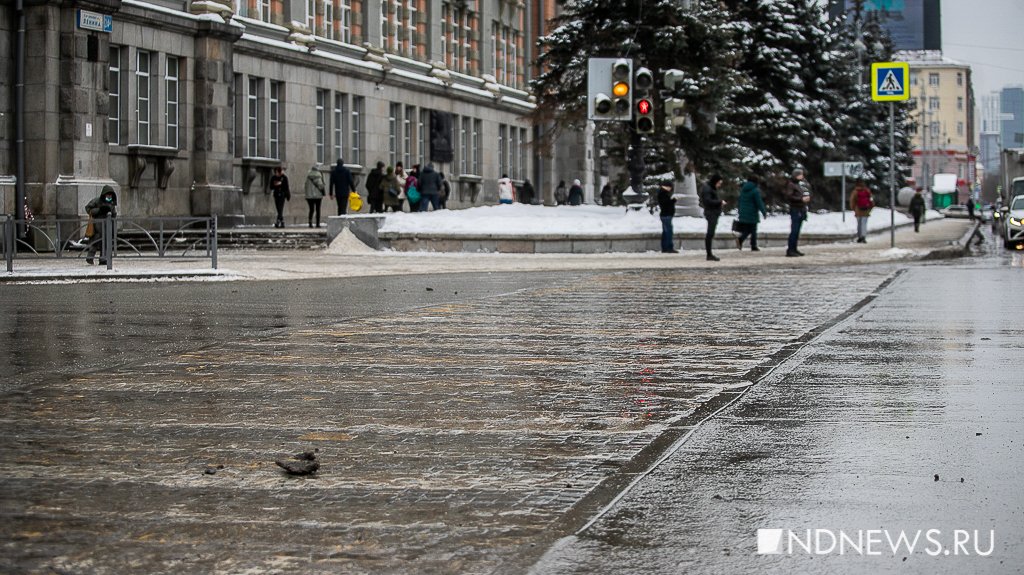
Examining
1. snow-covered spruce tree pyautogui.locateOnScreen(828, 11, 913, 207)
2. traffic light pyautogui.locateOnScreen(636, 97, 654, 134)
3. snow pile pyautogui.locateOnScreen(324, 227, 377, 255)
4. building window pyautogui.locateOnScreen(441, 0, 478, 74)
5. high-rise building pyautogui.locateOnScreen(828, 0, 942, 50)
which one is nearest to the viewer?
traffic light pyautogui.locateOnScreen(636, 97, 654, 134)

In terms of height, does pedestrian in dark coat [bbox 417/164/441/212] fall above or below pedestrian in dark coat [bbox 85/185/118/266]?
above

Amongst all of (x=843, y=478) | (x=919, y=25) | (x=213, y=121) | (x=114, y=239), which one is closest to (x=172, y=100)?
(x=213, y=121)

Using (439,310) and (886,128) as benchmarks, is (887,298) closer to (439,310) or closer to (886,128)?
(439,310)

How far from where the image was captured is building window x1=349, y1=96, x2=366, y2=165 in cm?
5206

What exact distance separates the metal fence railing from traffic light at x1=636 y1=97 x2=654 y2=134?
7.83 m

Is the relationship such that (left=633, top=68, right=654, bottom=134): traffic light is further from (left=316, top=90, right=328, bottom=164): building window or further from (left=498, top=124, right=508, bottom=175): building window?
A: (left=498, top=124, right=508, bottom=175): building window

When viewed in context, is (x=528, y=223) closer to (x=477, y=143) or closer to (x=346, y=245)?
(x=346, y=245)

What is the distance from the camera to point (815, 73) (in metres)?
65.6

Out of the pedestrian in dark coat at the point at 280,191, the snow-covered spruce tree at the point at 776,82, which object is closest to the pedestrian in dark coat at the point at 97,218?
the pedestrian in dark coat at the point at 280,191

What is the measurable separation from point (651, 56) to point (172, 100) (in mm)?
12504

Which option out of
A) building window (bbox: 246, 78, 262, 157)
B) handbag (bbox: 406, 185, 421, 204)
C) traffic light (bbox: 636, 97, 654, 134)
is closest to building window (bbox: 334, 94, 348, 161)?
building window (bbox: 246, 78, 262, 157)

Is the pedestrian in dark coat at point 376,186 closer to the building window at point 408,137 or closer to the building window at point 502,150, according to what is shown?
the building window at point 408,137

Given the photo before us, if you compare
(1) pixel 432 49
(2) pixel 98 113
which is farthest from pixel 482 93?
(2) pixel 98 113

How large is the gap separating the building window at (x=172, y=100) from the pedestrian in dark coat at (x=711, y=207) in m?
14.8
